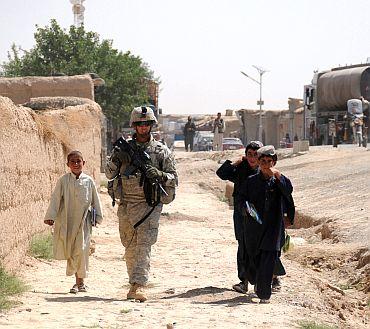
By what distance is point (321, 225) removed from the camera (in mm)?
16234

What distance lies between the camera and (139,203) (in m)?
8.80


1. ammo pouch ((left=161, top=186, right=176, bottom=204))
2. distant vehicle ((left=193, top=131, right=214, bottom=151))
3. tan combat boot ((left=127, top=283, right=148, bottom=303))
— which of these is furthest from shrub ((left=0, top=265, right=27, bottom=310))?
distant vehicle ((left=193, top=131, right=214, bottom=151))

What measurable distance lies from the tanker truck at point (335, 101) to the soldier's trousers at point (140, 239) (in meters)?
25.2

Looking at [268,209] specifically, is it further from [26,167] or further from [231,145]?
[231,145]

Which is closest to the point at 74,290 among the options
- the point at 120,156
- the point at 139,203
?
the point at 139,203

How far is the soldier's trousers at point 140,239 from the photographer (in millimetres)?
8773

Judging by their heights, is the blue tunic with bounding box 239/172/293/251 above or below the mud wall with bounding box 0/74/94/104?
below

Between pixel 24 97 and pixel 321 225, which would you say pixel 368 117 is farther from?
pixel 321 225

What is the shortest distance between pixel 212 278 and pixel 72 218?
1959mm

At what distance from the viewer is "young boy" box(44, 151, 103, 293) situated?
9180mm

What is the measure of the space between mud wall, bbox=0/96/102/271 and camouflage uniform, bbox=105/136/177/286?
1.28 meters

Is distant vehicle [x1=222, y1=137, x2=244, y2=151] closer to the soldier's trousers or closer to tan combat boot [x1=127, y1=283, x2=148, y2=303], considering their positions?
the soldier's trousers

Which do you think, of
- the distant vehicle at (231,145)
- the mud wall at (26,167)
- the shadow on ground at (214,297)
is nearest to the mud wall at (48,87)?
the mud wall at (26,167)

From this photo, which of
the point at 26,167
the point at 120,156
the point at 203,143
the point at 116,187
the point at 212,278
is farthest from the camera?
the point at 203,143
